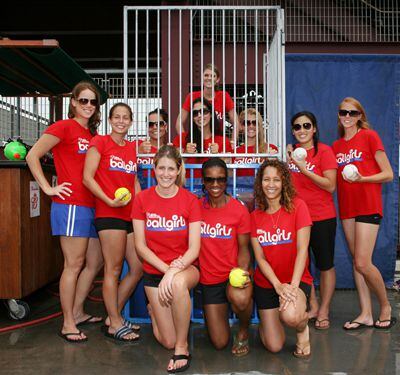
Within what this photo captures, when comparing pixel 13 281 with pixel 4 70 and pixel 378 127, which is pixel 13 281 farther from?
pixel 378 127

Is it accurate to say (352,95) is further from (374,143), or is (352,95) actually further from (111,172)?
(111,172)

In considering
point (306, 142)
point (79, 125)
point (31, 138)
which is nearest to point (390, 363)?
point (306, 142)

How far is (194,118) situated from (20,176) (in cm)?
163

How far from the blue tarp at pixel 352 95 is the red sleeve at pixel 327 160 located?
1402 millimetres

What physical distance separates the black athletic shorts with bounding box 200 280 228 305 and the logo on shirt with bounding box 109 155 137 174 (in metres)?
1.11

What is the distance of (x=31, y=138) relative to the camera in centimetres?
676

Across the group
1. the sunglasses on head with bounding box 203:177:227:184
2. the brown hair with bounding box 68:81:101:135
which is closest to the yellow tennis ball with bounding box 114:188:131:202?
the sunglasses on head with bounding box 203:177:227:184

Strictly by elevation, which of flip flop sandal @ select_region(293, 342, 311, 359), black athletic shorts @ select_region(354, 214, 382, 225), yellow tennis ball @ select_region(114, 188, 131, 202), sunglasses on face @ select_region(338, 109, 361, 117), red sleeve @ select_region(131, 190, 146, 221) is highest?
sunglasses on face @ select_region(338, 109, 361, 117)

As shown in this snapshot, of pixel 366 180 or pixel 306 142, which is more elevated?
pixel 306 142

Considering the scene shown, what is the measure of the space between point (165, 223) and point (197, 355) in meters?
0.98

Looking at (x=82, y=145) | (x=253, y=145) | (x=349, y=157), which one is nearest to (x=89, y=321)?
(x=82, y=145)

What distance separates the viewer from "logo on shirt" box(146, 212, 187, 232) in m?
3.40

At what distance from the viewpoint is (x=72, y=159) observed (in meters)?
3.71

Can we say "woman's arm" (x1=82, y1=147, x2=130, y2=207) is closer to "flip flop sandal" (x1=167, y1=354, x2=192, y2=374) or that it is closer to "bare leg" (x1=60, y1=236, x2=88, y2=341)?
"bare leg" (x1=60, y1=236, x2=88, y2=341)
